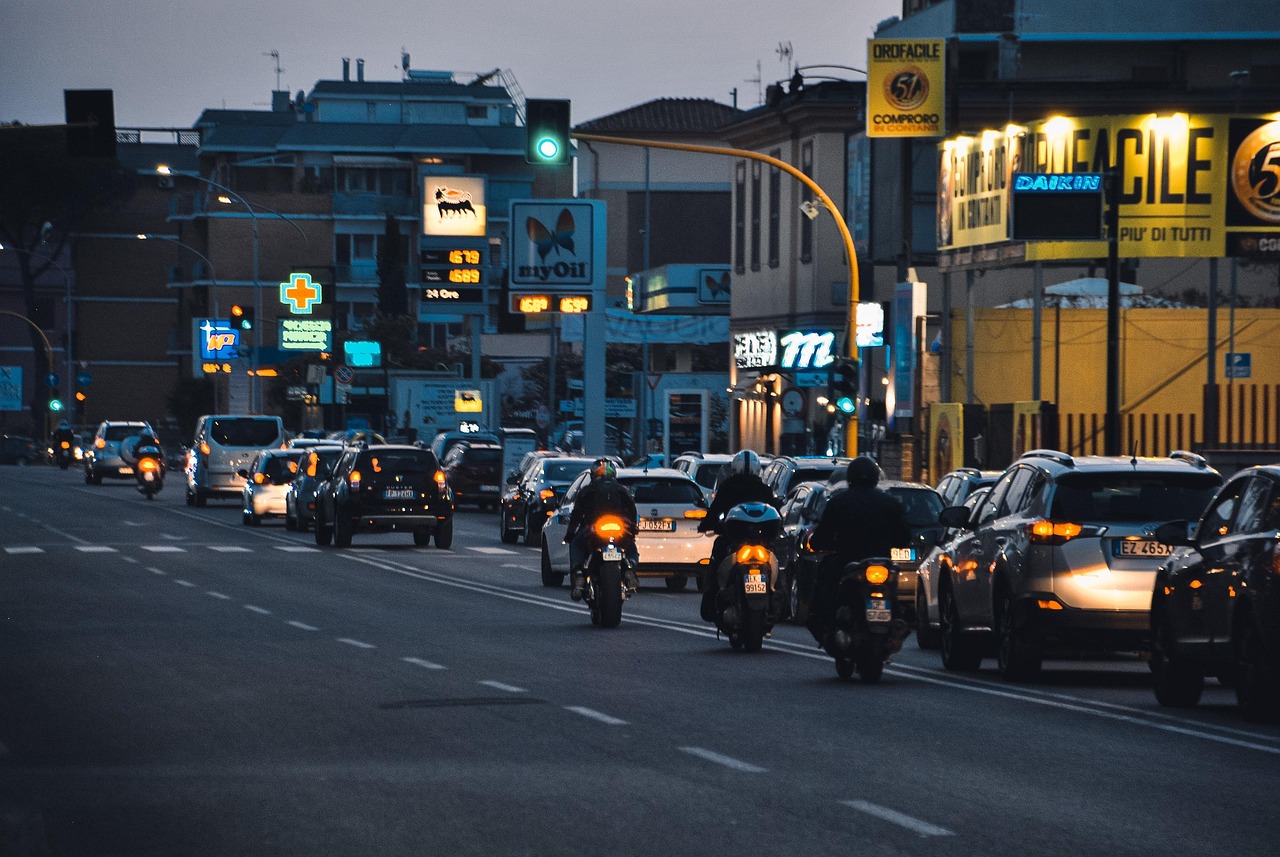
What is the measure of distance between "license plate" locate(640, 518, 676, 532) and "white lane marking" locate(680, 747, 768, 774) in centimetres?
1572

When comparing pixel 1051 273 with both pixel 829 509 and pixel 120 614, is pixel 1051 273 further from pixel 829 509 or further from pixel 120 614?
pixel 829 509

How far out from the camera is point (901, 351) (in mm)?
42125

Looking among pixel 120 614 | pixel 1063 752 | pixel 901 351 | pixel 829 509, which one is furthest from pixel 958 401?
pixel 1063 752

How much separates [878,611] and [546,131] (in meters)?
14.1

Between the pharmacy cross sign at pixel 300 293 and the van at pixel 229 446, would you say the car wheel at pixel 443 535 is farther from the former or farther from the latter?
the pharmacy cross sign at pixel 300 293

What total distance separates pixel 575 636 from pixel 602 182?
293 ft

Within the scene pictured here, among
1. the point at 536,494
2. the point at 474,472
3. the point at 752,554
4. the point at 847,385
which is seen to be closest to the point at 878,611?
the point at 752,554

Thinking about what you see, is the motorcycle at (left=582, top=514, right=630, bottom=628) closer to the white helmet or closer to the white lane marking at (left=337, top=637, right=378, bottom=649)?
the white helmet

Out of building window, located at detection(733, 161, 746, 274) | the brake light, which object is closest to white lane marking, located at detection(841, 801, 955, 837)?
the brake light

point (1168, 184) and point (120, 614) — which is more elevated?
point (1168, 184)

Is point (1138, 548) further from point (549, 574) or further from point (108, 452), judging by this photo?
point (108, 452)

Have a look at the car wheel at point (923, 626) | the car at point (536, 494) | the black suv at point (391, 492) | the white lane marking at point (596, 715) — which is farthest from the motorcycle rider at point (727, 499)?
the black suv at point (391, 492)

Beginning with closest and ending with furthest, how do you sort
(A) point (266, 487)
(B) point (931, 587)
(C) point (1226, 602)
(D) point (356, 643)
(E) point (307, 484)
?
(C) point (1226, 602)
(B) point (931, 587)
(D) point (356, 643)
(E) point (307, 484)
(A) point (266, 487)

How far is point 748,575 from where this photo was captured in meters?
18.8
